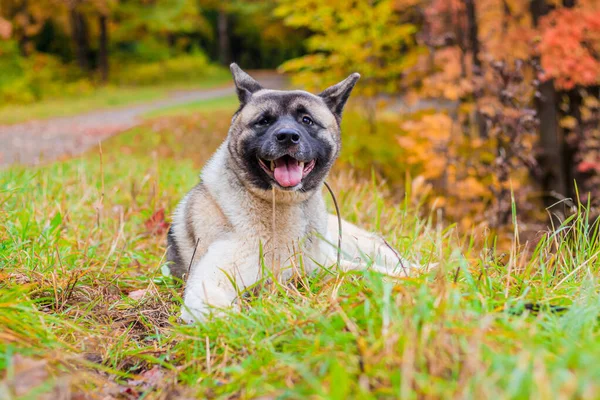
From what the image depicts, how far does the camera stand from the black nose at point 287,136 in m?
3.08

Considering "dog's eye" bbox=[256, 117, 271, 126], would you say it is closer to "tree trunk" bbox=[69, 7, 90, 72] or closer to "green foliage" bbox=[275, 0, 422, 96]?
"green foliage" bbox=[275, 0, 422, 96]

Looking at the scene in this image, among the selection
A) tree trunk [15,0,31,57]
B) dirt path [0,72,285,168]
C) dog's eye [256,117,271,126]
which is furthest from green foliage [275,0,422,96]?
tree trunk [15,0,31,57]

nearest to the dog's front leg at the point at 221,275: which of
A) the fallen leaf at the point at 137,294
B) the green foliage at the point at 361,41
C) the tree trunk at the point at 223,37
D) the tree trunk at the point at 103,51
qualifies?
the fallen leaf at the point at 137,294

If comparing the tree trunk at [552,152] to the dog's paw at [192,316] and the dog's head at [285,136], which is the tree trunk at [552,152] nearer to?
the dog's head at [285,136]

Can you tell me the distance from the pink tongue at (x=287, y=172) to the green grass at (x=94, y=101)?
1795 cm

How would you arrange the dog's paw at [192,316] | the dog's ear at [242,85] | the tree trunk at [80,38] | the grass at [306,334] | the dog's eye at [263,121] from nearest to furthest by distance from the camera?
the grass at [306,334] < the dog's paw at [192,316] < the dog's eye at [263,121] < the dog's ear at [242,85] < the tree trunk at [80,38]

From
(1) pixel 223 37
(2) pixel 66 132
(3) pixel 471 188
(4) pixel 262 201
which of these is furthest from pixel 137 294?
(1) pixel 223 37

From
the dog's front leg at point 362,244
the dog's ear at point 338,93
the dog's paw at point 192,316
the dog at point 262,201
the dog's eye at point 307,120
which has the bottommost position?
the dog's front leg at point 362,244

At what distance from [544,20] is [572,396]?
774 centimetres

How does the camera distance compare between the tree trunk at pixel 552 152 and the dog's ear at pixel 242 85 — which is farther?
the tree trunk at pixel 552 152

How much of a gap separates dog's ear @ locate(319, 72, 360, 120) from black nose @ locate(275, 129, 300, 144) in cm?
68

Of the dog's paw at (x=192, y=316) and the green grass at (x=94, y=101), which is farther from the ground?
the green grass at (x=94, y=101)

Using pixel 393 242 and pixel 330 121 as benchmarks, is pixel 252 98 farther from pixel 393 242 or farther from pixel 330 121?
pixel 393 242

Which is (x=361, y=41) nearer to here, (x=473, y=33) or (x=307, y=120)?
(x=473, y=33)
